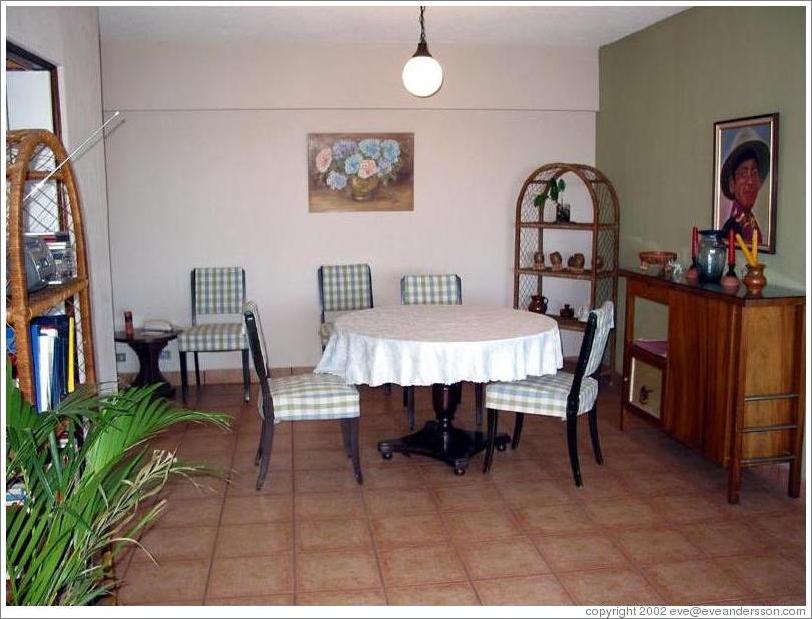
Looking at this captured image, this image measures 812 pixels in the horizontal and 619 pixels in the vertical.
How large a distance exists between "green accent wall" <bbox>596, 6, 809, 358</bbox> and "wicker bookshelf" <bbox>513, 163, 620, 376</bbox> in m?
0.13

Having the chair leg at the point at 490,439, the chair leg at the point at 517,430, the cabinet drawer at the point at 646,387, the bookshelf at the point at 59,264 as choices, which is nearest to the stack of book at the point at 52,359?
the bookshelf at the point at 59,264

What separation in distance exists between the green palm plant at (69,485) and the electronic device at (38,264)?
16.7 inches

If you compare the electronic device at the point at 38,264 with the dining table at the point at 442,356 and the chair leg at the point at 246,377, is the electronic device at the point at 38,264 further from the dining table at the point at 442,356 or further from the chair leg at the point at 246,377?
the chair leg at the point at 246,377

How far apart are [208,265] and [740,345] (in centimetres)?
398

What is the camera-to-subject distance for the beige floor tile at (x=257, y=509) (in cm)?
358

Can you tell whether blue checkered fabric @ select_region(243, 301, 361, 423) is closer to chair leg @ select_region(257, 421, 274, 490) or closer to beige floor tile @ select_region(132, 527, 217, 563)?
chair leg @ select_region(257, 421, 274, 490)

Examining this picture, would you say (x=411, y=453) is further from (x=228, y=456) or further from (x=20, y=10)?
(x=20, y=10)

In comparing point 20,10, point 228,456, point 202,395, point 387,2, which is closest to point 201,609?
point 387,2

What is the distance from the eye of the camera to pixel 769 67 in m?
4.11

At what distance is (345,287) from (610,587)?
3.56m

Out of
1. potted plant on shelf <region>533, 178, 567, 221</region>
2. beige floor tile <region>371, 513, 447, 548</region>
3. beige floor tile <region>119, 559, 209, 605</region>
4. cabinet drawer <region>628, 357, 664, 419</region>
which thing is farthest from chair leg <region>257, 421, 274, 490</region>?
potted plant on shelf <region>533, 178, 567, 221</region>

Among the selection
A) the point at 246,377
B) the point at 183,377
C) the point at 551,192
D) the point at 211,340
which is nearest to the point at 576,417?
the point at 551,192

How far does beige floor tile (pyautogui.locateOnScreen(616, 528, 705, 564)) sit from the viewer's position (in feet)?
10.4

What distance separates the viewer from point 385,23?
5.25m
